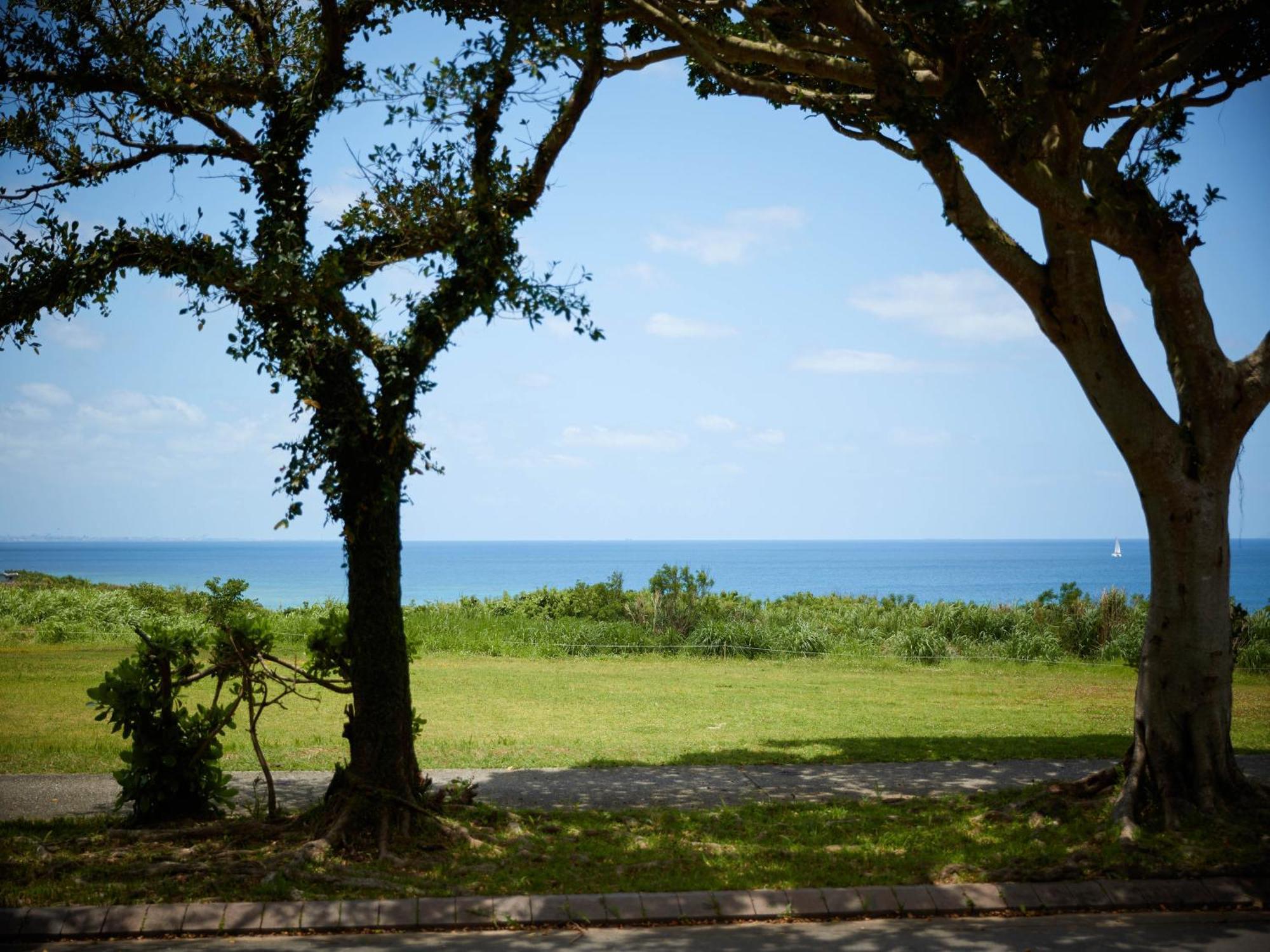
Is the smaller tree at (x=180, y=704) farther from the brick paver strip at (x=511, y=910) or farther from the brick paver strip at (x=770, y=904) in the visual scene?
the brick paver strip at (x=770, y=904)

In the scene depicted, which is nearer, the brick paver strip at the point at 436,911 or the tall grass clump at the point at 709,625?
the brick paver strip at the point at 436,911

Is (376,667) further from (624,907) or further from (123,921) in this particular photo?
(624,907)

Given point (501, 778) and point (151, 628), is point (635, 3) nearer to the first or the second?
point (151, 628)

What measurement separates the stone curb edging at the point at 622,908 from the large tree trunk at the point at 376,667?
1.30 metres

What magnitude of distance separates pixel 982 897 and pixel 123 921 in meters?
4.89

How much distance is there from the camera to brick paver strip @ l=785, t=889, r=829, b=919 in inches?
236

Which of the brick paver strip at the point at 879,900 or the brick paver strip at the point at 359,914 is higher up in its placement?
the brick paver strip at the point at 879,900

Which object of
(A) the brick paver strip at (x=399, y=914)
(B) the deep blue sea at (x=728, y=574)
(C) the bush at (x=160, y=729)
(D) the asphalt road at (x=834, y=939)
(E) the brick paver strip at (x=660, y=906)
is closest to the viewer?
(D) the asphalt road at (x=834, y=939)

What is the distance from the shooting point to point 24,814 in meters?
8.09

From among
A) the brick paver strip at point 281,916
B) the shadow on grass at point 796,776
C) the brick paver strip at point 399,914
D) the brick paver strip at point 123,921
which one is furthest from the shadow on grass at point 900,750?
the brick paver strip at point 123,921

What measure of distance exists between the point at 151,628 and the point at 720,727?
23.9ft

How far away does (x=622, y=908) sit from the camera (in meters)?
6.01

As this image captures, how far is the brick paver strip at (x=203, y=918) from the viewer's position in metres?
5.70

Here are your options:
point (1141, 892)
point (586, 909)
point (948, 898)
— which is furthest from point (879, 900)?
point (586, 909)
